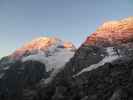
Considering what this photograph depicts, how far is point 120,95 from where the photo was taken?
476 feet

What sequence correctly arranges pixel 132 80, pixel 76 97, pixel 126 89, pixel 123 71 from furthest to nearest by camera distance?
pixel 76 97, pixel 123 71, pixel 132 80, pixel 126 89

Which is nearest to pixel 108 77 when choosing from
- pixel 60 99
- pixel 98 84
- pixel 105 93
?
pixel 98 84

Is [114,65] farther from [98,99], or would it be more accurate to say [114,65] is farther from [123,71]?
[98,99]

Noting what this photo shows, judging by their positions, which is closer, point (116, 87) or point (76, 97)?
point (116, 87)

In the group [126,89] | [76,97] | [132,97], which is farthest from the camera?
[76,97]

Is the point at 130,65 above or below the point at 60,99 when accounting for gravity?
above

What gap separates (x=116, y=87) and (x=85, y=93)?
31.4 m

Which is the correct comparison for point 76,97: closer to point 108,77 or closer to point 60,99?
point 60,99

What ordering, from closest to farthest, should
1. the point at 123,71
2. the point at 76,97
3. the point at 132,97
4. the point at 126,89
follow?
1. the point at 132,97
2. the point at 126,89
3. the point at 123,71
4. the point at 76,97

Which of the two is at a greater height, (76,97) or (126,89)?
(126,89)

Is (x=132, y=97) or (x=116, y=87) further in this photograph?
(x=116, y=87)

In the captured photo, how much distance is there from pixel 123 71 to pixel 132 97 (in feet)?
131

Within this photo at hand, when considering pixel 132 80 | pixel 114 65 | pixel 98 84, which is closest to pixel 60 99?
pixel 98 84

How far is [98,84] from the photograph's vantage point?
617 feet
